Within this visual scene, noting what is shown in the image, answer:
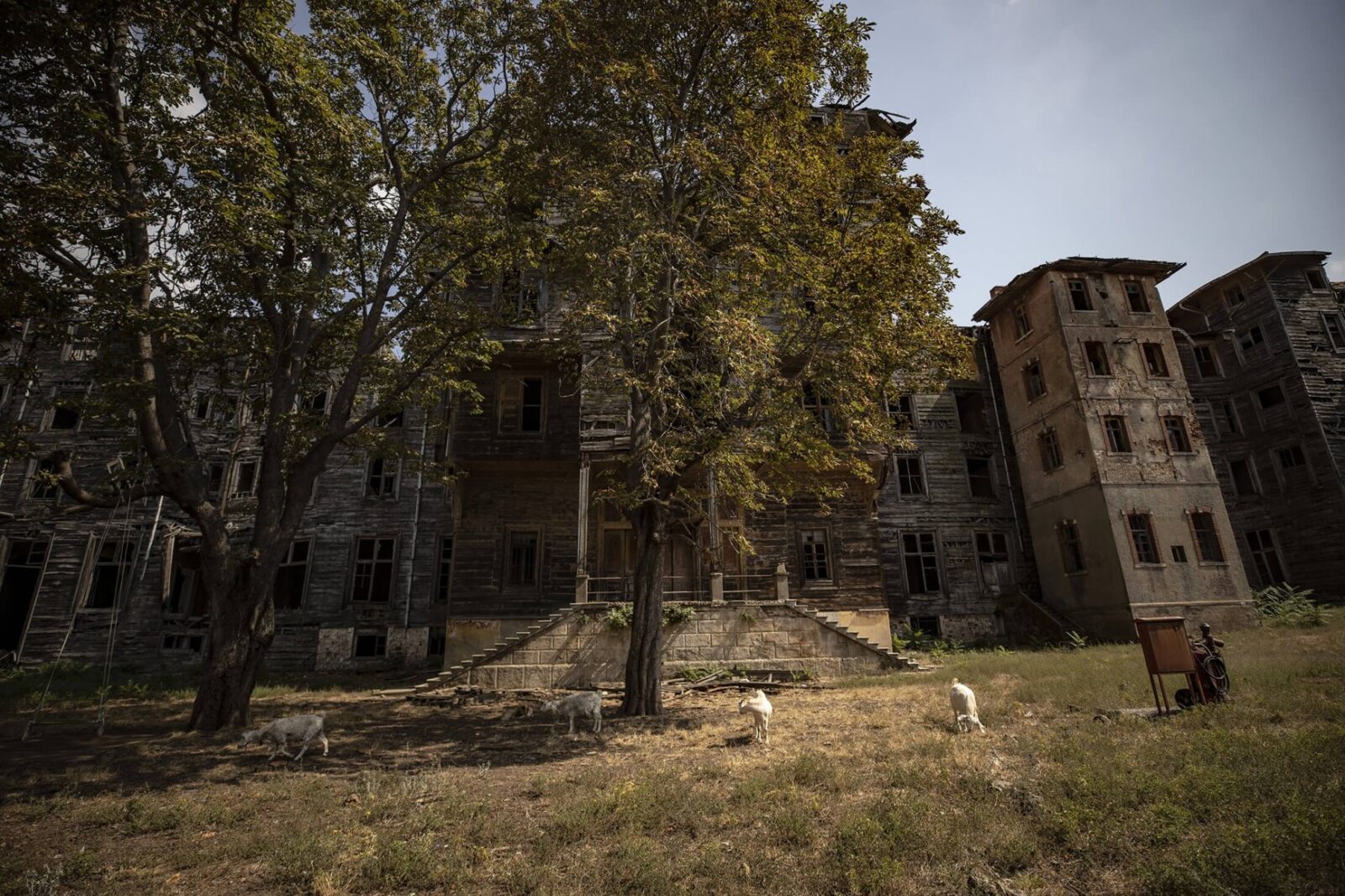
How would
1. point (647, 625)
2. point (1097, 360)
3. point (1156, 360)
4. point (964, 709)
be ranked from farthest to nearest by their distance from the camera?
1. point (1156, 360)
2. point (1097, 360)
3. point (647, 625)
4. point (964, 709)

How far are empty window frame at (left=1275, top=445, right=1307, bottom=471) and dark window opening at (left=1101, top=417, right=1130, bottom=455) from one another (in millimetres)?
9445

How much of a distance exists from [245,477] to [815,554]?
2249cm

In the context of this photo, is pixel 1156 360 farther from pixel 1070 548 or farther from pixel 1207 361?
pixel 1070 548

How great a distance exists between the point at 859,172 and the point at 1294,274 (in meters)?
29.6

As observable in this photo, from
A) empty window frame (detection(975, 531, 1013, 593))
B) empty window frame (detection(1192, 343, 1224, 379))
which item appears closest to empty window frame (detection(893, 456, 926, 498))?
empty window frame (detection(975, 531, 1013, 593))

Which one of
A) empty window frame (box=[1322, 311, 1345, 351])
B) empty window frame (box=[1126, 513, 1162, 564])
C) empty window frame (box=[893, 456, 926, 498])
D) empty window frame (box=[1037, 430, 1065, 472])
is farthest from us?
empty window frame (box=[1322, 311, 1345, 351])

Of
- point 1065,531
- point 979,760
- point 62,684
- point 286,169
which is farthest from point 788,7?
point 62,684

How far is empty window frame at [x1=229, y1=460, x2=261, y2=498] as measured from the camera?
2466cm

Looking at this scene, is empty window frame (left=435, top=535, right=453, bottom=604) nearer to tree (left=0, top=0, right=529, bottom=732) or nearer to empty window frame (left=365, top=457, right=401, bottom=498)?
empty window frame (left=365, top=457, right=401, bottom=498)

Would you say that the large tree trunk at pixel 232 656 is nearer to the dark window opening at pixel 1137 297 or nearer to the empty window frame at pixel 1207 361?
the dark window opening at pixel 1137 297

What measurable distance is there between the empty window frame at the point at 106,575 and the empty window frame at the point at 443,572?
435 inches

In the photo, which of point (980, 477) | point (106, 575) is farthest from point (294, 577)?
point (980, 477)

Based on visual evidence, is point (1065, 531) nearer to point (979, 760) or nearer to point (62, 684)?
point (979, 760)

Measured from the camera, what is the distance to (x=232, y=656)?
11.0 m
